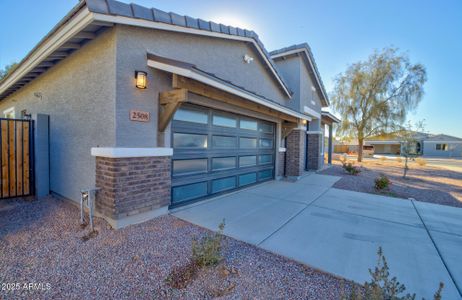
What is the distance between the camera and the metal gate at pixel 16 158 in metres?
5.12

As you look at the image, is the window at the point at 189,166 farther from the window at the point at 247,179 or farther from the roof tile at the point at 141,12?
the roof tile at the point at 141,12

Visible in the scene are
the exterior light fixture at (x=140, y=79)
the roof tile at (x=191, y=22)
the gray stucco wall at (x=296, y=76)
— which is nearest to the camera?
the exterior light fixture at (x=140, y=79)

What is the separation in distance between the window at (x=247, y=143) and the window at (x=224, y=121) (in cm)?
68

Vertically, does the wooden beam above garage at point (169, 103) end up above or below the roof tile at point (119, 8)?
below

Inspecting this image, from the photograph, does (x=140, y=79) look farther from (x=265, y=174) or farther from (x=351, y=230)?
(x=265, y=174)

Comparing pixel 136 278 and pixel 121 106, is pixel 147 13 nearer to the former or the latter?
pixel 121 106

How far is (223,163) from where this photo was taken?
20.4 ft

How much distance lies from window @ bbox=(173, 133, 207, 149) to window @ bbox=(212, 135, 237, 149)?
41cm

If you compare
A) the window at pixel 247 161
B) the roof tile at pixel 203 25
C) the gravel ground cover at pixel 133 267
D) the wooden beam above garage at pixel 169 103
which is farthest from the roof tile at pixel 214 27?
the gravel ground cover at pixel 133 267

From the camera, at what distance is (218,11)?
7.09 m

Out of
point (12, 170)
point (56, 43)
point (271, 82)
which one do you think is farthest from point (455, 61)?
point (12, 170)

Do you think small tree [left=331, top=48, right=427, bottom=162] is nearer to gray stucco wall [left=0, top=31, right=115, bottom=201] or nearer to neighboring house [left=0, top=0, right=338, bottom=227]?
neighboring house [left=0, top=0, right=338, bottom=227]

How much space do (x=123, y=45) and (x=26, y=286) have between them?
3.84 m

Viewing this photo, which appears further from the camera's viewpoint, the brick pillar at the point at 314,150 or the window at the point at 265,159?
the brick pillar at the point at 314,150
